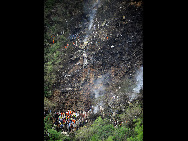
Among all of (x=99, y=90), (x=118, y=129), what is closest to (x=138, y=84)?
(x=99, y=90)

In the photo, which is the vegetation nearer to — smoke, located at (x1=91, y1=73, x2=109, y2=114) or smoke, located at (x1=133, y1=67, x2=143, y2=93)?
smoke, located at (x1=91, y1=73, x2=109, y2=114)

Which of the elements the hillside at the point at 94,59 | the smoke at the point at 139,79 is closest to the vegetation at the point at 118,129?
the hillside at the point at 94,59

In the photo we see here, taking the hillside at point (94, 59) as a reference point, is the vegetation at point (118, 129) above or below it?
below

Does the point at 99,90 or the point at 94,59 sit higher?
the point at 94,59

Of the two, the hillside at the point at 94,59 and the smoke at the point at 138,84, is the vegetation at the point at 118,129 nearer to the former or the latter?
the hillside at the point at 94,59

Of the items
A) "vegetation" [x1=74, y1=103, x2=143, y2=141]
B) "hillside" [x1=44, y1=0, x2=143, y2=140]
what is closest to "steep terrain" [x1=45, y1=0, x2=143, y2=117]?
"hillside" [x1=44, y1=0, x2=143, y2=140]

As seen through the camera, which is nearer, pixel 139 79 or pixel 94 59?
pixel 139 79

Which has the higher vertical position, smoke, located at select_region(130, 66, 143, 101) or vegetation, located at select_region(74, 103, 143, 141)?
smoke, located at select_region(130, 66, 143, 101)

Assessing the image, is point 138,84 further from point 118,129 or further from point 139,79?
point 118,129

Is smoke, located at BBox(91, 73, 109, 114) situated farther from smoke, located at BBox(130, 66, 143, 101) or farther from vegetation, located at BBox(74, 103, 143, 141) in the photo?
Answer: smoke, located at BBox(130, 66, 143, 101)

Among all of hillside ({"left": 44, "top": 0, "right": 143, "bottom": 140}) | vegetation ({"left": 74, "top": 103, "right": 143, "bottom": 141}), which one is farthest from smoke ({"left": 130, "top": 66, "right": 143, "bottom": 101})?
vegetation ({"left": 74, "top": 103, "right": 143, "bottom": 141})
